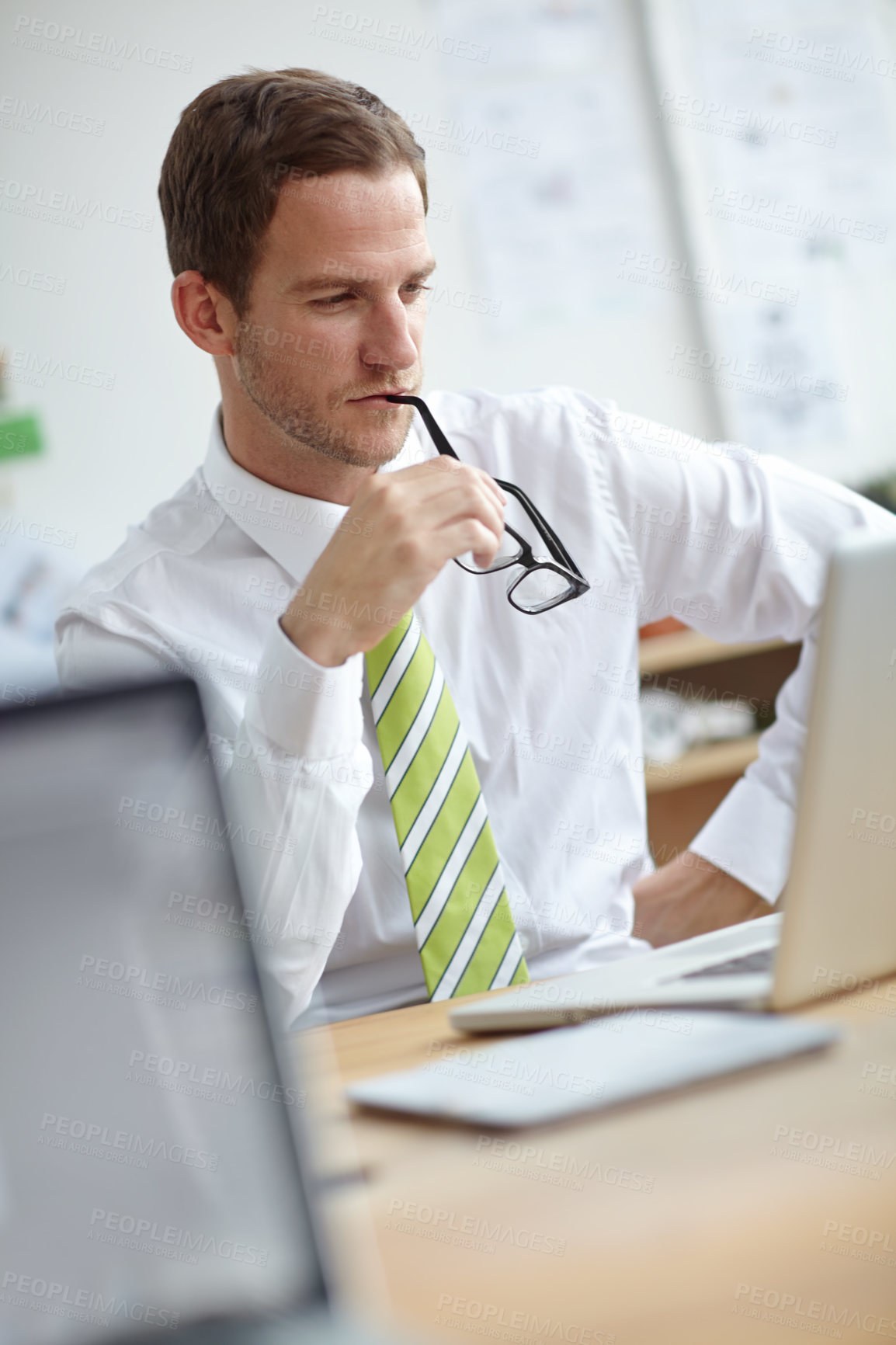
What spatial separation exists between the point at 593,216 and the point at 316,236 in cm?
193

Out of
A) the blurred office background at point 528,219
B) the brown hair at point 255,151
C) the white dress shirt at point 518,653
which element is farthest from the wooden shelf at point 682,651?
the brown hair at point 255,151

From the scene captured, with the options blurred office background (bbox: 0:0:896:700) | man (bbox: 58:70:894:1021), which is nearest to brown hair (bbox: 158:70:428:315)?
man (bbox: 58:70:894:1021)

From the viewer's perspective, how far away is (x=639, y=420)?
146cm

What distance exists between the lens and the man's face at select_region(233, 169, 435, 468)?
1.23 m

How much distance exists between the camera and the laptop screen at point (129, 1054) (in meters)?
0.30

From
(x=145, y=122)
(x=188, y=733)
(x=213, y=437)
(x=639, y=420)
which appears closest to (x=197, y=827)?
(x=188, y=733)

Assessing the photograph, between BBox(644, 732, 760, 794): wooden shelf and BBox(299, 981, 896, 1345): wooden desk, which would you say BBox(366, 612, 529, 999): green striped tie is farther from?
BBox(644, 732, 760, 794): wooden shelf

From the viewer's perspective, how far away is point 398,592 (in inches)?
40.0

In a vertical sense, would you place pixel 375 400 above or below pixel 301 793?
above

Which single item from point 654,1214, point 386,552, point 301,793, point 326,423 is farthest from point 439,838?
point 654,1214

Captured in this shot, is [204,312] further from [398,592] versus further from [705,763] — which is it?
[705,763]

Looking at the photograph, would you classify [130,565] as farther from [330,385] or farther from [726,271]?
[726,271]

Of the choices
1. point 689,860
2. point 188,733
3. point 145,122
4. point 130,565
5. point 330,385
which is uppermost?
point 145,122

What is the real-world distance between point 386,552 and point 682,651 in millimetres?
1589
